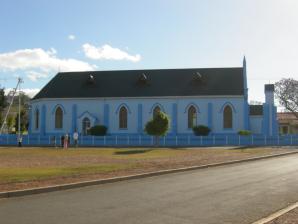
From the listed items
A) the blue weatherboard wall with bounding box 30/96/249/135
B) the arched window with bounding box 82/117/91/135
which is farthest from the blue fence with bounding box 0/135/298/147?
the arched window with bounding box 82/117/91/135

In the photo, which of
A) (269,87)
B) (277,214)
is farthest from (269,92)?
(277,214)

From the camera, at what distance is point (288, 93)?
87312mm

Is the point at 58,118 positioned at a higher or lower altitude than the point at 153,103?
lower

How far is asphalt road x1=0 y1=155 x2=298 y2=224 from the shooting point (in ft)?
34.1

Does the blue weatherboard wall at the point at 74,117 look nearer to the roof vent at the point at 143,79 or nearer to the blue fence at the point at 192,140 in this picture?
the blue fence at the point at 192,140

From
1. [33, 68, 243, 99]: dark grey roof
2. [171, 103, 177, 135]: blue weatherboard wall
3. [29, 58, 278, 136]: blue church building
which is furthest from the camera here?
[33, 68, 243, 99]: dark grey roof

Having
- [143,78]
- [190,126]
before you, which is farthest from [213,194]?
[143,78]

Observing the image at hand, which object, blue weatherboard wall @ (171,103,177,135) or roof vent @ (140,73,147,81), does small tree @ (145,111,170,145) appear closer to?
blue weatherboard wall @ (171,103,177,135)

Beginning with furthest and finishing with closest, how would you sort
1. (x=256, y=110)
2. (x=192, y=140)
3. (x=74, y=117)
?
(x=256, y=110) < (x=74, y=117) < (x=192, y=140)

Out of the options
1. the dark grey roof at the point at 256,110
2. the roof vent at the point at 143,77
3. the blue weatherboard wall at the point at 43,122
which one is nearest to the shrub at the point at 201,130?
the dark grey roof at the point at 256,110

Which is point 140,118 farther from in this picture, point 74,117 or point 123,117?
point 74,117

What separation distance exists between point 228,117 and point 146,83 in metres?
12.1

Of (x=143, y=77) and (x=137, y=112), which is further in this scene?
(x=143, y=77)

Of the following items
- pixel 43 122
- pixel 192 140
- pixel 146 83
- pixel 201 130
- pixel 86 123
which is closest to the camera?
pixel 192 140
